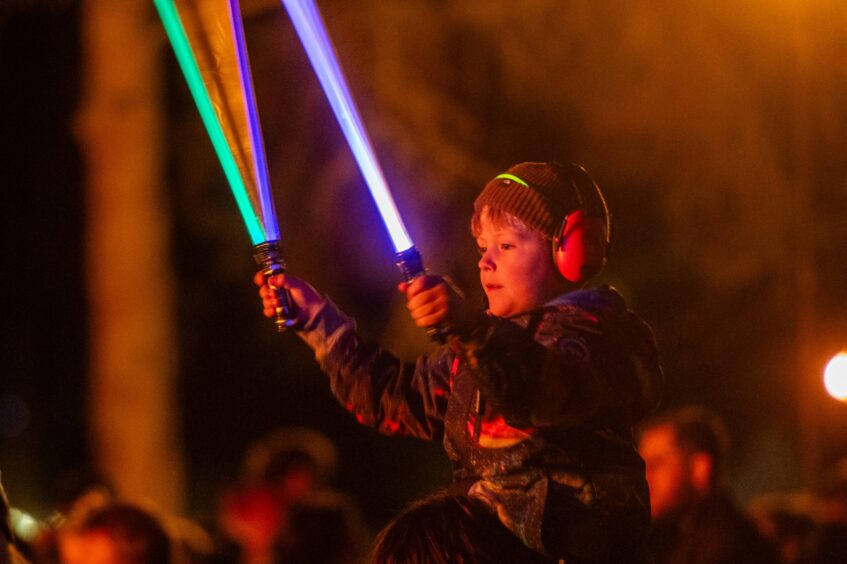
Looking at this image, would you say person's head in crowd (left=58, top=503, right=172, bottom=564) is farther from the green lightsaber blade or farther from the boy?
the green lightsaber blade

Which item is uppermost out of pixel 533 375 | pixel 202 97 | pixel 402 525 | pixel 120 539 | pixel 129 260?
pixel 129 260

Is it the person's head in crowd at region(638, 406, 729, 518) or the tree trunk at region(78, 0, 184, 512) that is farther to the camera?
the tree trunk at region(78, 0, 184, 512)

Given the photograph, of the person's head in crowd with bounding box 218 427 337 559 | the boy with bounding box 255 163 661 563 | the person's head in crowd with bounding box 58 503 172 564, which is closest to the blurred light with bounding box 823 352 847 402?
the person's head in crowd with bounding box 218 427 337 559

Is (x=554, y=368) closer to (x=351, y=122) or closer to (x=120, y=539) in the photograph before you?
(x=351, y=122)

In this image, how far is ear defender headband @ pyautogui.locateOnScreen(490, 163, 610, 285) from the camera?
10.9 feet

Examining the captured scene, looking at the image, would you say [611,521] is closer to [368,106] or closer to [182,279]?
[368,106]

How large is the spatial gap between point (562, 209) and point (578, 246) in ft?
0.37

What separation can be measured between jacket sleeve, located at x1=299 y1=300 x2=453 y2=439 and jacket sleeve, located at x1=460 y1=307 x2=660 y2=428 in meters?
0.45

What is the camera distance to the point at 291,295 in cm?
336

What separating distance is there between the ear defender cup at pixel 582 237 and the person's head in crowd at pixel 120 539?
236 cm

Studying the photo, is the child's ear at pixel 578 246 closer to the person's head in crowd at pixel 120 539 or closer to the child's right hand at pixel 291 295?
the child's right hand at pixel 291 295

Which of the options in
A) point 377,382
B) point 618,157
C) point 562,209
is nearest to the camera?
point 562,209

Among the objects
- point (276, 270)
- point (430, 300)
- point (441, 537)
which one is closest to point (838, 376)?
point (276, 270)

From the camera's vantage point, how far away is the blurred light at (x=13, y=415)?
849 inches
